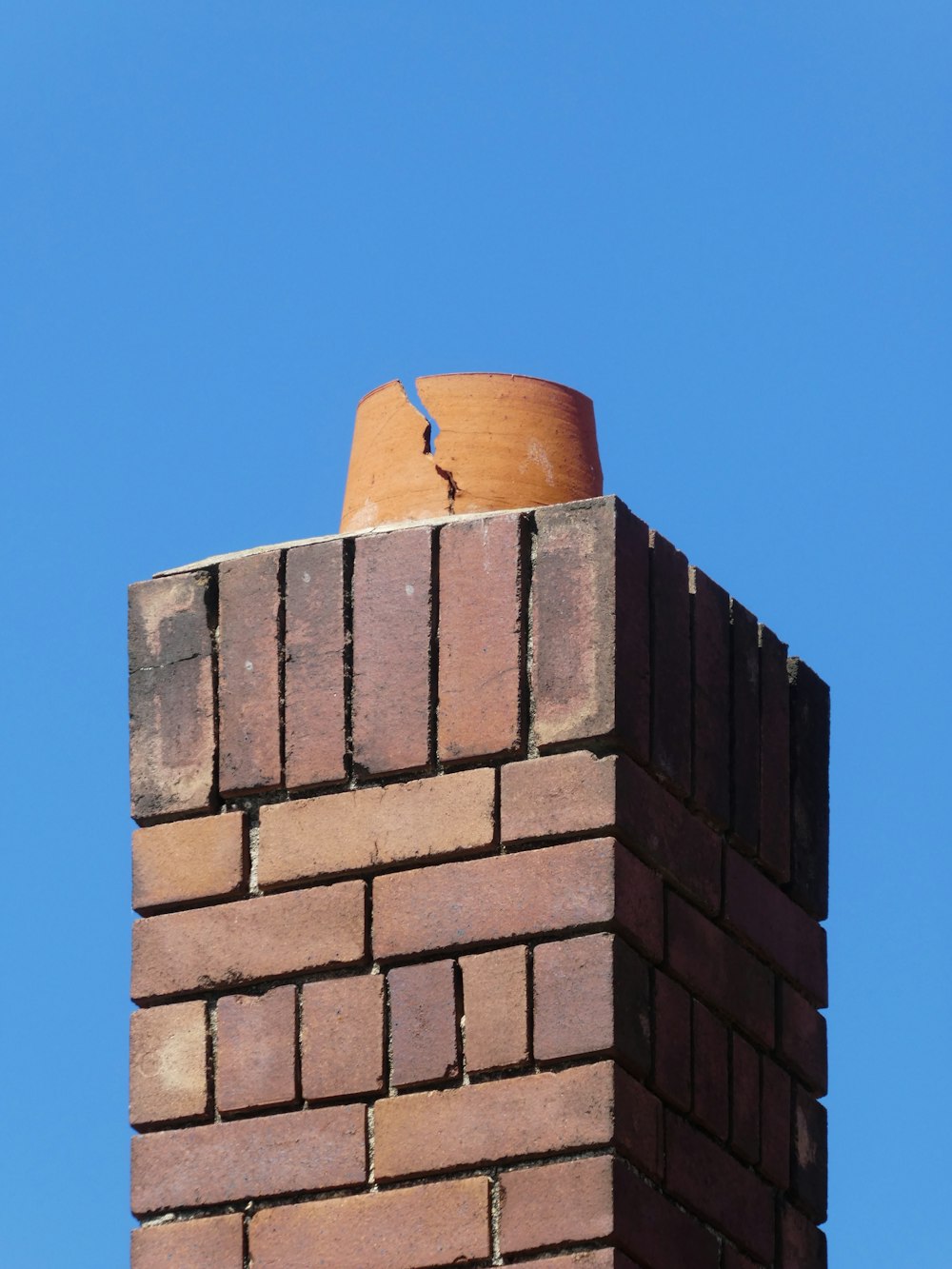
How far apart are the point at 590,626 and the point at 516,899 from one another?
1.16 feet

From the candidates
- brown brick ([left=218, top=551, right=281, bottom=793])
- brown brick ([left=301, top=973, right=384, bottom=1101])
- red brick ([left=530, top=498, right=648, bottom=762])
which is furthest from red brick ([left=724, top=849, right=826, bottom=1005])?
brown brick ([left=218, top=551, right=281, bottom=793])

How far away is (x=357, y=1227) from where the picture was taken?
313 cm

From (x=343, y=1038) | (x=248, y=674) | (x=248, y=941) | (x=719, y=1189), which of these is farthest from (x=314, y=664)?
(x=719, y=1189)

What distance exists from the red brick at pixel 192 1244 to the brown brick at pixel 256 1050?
0.14 metres

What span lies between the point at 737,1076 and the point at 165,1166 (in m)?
0.74

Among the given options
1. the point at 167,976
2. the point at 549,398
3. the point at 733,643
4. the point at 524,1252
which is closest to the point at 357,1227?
the point at 524,1252

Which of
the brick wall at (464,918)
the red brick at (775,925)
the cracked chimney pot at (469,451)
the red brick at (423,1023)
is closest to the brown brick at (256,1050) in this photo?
the brick wall at (464,918)

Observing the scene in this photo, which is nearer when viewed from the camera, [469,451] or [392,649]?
[392,649]

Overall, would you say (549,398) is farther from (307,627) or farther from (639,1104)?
(639,1104)

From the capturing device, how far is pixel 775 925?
11.6 ft

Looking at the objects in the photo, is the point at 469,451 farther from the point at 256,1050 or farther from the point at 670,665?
the point at 256,1050

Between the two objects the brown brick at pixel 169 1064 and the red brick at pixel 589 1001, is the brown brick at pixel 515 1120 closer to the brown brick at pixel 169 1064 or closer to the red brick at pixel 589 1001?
the red brick at pixel 589 1001

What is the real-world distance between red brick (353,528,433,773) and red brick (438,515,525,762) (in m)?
0.02

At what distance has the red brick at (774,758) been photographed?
3.56 meters
